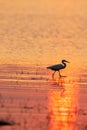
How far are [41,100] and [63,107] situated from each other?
4.06 feet

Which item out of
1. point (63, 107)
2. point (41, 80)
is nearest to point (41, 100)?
point (63, 107)

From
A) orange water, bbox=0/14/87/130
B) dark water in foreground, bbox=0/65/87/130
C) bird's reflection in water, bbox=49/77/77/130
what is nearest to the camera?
bird's reflection in water, bbox=49/77/77/130

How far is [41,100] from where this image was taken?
15.8 metres

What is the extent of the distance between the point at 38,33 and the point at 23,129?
93.5ft

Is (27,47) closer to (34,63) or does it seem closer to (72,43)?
(72,43)

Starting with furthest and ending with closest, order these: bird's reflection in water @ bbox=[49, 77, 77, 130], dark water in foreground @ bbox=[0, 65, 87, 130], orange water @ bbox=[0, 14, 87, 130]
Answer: orange water @ bbox=[0, 14, 87, 130] → dark water in foreground @ bbox=[0, 65, 87, 130] → bird's reflection in water @ bbox=[49, 77, 77, 130]

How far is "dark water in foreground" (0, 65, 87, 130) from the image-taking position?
12.6 m

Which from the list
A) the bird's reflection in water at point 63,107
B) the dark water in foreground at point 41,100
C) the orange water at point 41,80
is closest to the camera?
the bird's reflection in water at point 63,107

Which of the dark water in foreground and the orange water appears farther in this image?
the orange water

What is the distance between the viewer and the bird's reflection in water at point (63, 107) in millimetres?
12495

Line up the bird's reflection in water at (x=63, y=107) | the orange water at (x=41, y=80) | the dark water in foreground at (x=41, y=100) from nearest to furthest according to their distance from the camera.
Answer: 1. the bird's reflection in water at (x=63, y=107)
2. the dark water in foreground at (x=41, y=100)
3. the orange water at (x=41, y=80)

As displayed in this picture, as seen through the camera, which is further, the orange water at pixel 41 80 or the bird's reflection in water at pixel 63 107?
the orange water at pixel 41 80

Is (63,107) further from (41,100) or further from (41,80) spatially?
(41,80)

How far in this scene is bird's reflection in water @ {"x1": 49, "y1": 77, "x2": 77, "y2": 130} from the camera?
12495 millimetres
